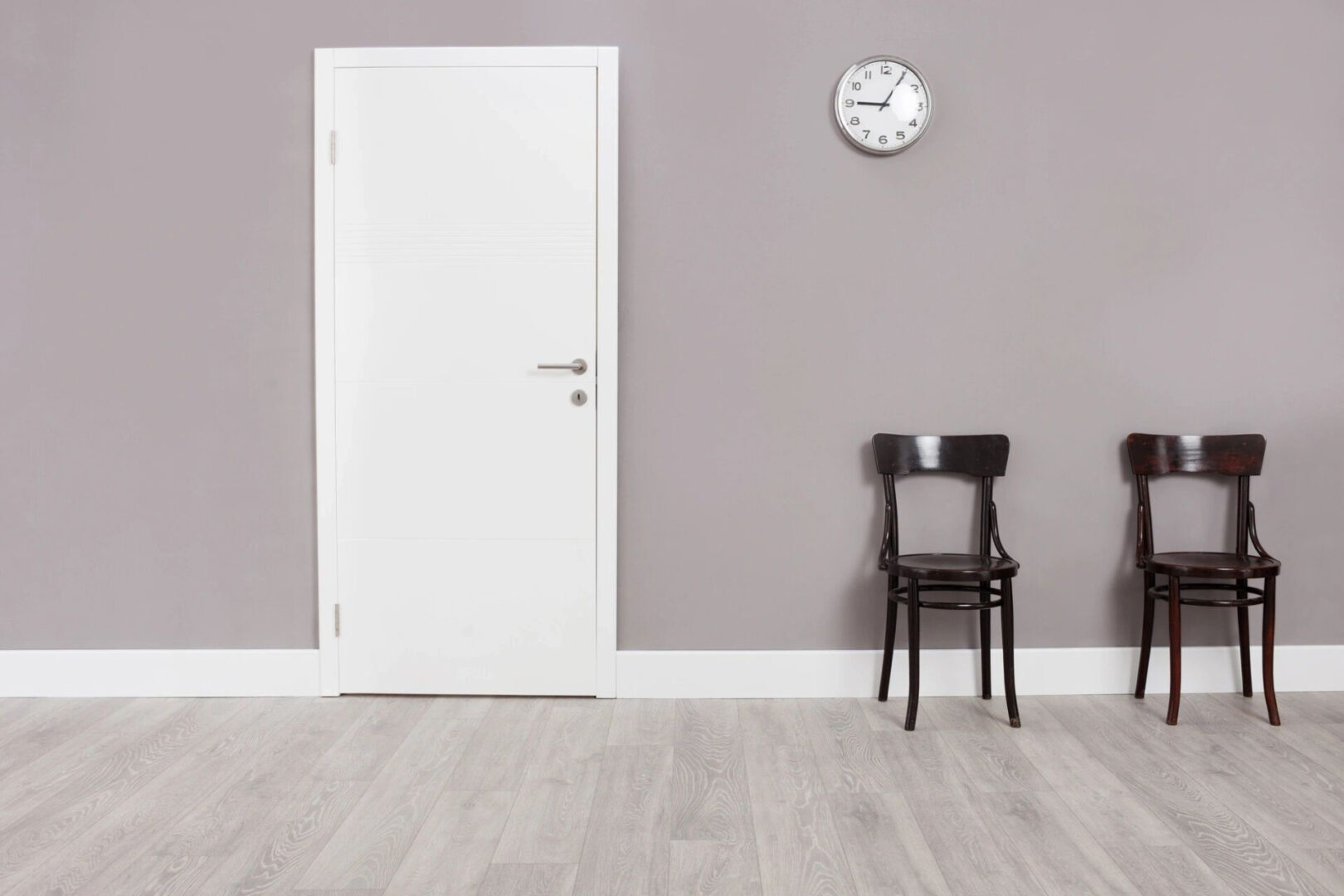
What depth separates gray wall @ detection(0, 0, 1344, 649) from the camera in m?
2.93

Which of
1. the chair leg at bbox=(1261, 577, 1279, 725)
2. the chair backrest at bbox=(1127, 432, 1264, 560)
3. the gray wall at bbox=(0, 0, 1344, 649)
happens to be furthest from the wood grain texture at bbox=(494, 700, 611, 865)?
the chair leg at bbox=(1261, 577, 1279, 725)

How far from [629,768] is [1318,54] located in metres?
2.94

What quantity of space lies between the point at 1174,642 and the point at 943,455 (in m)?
0.82

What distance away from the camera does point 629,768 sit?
2.45 meters

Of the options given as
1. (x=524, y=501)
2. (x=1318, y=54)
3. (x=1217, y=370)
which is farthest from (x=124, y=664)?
(x=1318, y=54)

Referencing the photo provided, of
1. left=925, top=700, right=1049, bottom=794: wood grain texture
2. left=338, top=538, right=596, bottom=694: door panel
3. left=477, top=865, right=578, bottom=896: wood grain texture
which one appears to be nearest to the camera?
left=477, top=865, right=578, bottom=896: wood grain texture

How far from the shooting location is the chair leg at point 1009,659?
107 inches

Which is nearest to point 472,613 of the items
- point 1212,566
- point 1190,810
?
point 1190,810

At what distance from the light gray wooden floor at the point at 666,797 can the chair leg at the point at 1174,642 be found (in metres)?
0.07

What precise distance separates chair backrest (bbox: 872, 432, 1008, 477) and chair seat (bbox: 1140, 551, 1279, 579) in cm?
51

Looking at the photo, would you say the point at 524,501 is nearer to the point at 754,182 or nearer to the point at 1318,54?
the point at 754,182

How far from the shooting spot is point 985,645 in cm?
293

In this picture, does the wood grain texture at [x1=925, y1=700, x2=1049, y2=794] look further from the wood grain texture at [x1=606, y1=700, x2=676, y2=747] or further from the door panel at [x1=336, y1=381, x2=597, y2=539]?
the door panel at [x1=336, y1=381, x2=597, y2=539]

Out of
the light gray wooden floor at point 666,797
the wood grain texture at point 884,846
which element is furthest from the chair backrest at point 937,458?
the wood grain texture at point 884,846
